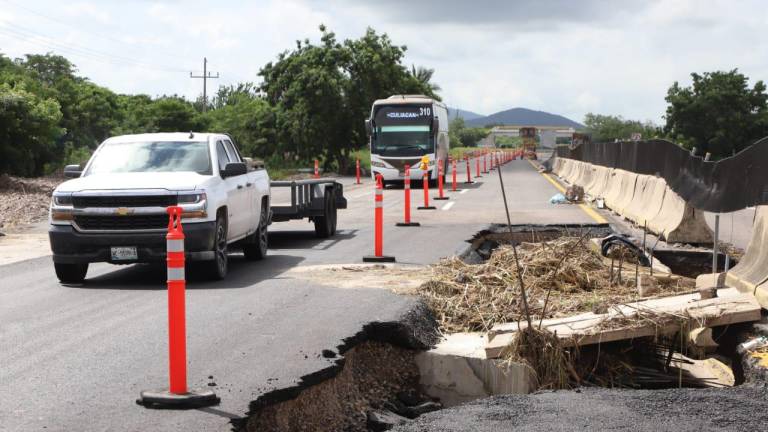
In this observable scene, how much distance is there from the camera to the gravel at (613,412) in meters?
5.93

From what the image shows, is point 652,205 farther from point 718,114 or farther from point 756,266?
point 718,114

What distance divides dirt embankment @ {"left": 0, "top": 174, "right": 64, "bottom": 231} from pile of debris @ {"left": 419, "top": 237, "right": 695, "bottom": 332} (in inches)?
496

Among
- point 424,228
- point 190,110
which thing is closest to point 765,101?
point 190,110

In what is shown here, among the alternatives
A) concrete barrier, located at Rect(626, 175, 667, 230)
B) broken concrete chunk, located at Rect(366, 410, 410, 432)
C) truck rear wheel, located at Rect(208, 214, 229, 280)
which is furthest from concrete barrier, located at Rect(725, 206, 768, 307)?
concrete barrier, located at Rect(626, 175, 667, 230)

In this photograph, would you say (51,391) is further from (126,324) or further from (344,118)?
(344,118)

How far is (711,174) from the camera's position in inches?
553

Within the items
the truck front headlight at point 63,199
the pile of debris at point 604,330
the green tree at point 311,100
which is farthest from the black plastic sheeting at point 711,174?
the green tree at point 311,100

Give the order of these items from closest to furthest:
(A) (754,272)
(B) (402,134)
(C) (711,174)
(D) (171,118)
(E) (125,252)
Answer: (A) (754,272)
(E) (125,252)
(C) (711,174)
(B) (402,134)
(D) (171,118)

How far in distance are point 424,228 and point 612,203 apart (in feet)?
22.7

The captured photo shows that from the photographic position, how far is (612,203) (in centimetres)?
2461

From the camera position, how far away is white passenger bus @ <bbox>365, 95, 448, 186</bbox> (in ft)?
131

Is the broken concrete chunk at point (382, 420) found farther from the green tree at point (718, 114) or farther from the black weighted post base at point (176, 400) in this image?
the green tree at point (718, 114)

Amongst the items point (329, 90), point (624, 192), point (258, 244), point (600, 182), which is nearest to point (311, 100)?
point (329, 90)

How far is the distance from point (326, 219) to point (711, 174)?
685 cm
